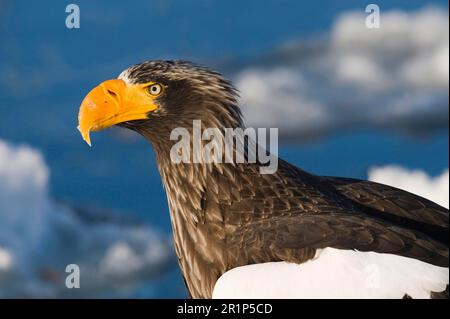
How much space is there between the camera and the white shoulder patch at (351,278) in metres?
4.20

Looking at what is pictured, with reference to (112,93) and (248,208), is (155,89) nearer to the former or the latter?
(112,93)

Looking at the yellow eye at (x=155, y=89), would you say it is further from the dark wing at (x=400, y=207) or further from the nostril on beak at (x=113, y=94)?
the dark wing at (x=400, y=207)

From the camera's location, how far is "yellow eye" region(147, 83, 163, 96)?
4938 mm

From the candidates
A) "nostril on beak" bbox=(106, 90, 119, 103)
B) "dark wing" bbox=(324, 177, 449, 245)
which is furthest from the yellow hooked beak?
"dark wing" bbox=(324, 177, 449, 245)

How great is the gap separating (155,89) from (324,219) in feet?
3.55

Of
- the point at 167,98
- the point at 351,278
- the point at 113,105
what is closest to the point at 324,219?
the point at 351,278

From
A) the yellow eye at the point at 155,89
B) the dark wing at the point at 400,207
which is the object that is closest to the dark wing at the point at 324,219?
the dark wing at the point at 400,207

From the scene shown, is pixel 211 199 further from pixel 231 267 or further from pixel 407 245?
pixel 407 245

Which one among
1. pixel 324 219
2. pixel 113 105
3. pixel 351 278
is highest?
pixel 113 105

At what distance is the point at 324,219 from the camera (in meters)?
4.41

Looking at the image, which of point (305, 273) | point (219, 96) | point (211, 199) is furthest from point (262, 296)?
point (219, 96)

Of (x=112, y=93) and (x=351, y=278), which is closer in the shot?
(x=351, y=278)

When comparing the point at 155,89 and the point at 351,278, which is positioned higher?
the point at 155,89
